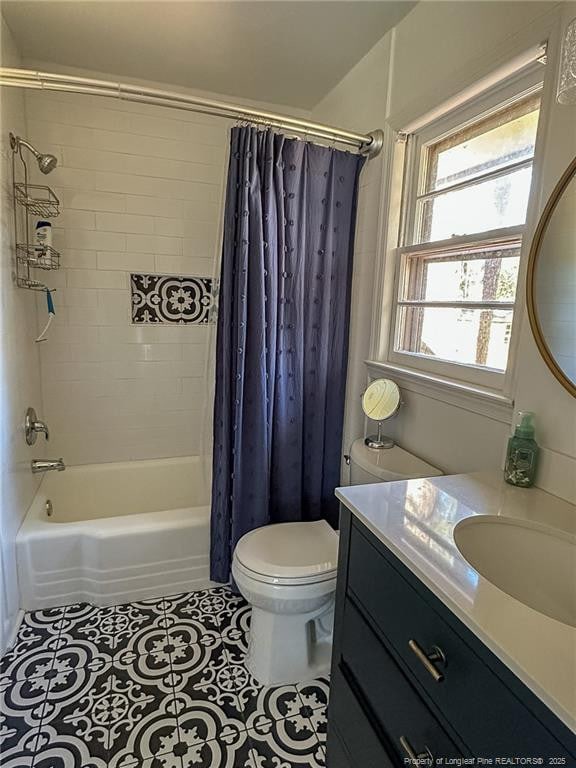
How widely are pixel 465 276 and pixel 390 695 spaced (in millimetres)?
1275

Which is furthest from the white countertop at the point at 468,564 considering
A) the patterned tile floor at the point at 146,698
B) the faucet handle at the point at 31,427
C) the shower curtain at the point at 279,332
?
the faucet handle at the point at 31,427

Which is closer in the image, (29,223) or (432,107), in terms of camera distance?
(432,107)

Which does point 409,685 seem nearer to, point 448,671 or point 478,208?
point 448,671

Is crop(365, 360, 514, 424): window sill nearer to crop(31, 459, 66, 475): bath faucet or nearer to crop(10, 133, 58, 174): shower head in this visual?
crop(31, 459, 66, 475): bath faucet

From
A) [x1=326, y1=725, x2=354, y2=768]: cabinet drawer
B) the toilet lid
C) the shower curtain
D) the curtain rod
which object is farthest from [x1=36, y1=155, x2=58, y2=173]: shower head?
[x1=326, y1=725, x2=354, y2=768]: cabinet drawer

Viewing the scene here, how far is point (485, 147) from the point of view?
142 centimetres

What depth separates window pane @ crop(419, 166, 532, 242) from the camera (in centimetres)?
128

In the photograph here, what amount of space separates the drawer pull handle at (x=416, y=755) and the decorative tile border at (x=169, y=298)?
2.04 meters

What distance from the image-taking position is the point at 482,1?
1284 mm

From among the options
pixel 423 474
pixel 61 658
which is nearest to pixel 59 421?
pixel 61 658

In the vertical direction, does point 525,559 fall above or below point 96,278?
below

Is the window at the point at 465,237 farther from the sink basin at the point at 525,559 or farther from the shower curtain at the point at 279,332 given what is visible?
the sink basin at the point at 525,559

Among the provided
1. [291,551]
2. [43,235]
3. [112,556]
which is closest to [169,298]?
[43,235]

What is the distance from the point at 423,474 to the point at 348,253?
1.01m
